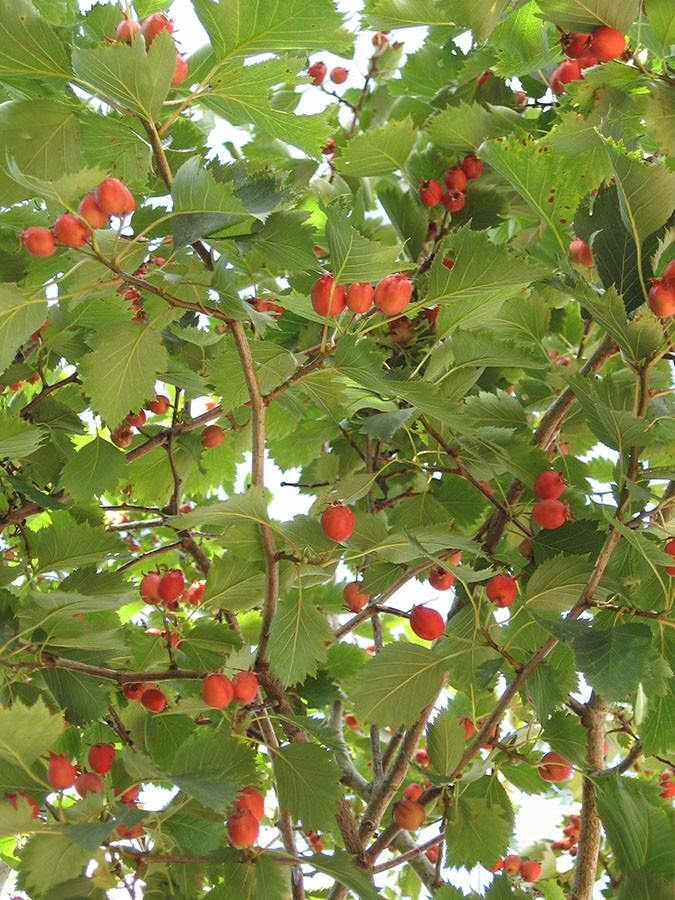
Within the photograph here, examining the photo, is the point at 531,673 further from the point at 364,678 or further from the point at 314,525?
the point at 314,525

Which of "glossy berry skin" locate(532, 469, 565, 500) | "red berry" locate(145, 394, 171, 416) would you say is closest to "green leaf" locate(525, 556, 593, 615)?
"glossy berry skin" locate(532, 469, 565, 500)

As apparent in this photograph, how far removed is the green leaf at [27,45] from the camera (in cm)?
132

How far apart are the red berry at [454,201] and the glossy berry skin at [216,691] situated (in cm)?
129

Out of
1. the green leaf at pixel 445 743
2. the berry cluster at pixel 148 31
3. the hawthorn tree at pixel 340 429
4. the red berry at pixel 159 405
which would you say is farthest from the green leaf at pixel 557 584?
the red berry at pixel 159 405

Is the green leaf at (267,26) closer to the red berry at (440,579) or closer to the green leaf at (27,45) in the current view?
the green leaf at (27,45)

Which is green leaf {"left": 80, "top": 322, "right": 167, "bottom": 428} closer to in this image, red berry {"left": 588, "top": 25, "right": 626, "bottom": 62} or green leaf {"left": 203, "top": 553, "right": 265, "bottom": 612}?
green leaf {"left": 203, "top": 553, "right": 265, "bottom": 612}

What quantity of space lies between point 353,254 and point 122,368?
1.49 feet

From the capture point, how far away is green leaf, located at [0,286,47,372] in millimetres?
1248

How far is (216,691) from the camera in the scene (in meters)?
1.34

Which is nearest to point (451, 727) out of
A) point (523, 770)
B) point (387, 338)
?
point (523, 770)

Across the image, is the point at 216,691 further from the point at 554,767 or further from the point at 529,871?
the point at 529,871

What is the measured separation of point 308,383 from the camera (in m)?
1.51

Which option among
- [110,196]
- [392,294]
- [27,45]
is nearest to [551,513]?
[392,294]

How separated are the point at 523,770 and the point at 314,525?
816mm
